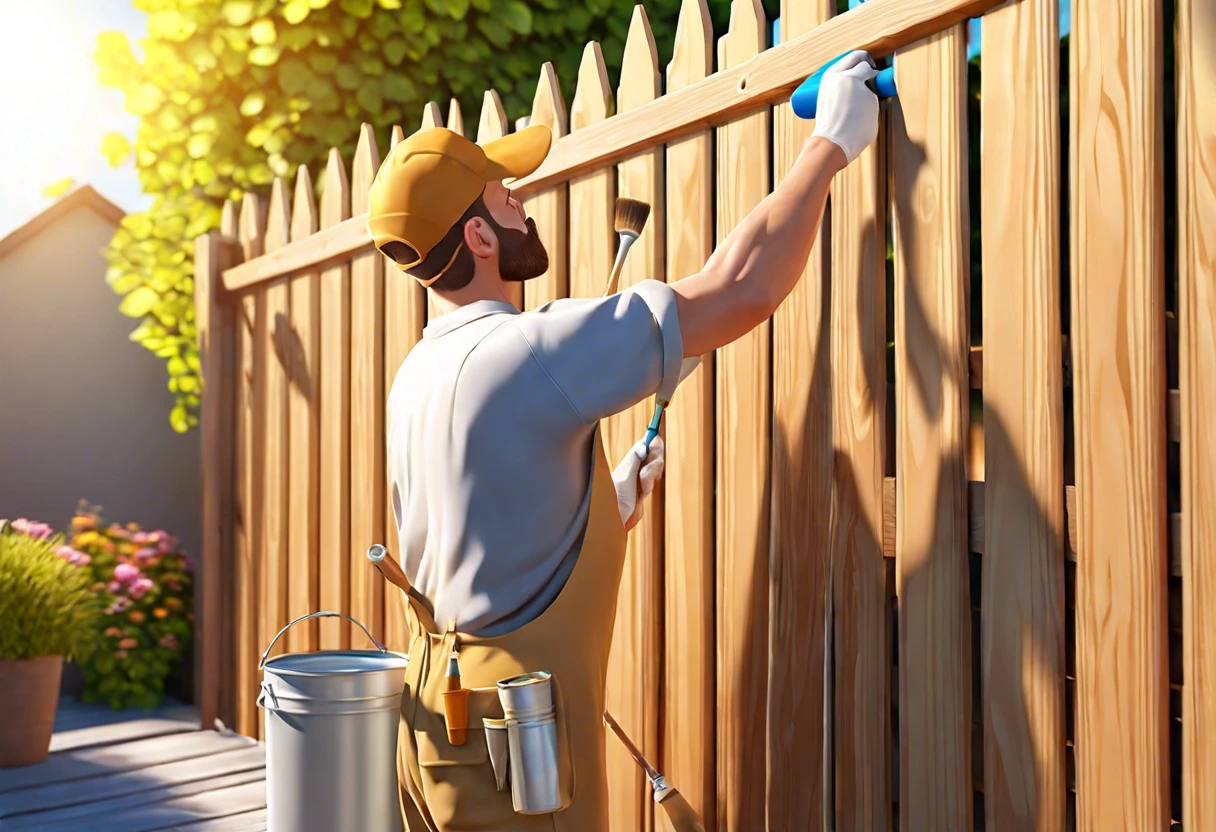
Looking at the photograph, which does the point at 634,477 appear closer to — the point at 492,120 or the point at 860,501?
the point at 860,501

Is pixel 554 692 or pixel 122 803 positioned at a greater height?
pixel 554 692

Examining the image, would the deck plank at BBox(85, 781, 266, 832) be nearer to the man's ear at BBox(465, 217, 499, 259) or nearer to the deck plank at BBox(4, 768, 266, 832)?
the deck plank at BBox(4, 768, 266, 832)

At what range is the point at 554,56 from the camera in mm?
4555

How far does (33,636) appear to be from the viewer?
407 centimetres

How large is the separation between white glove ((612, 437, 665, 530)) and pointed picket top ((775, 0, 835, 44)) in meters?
0.89

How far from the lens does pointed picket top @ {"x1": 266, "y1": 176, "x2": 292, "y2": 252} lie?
4172 mm

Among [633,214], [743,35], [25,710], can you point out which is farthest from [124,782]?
[743,35]

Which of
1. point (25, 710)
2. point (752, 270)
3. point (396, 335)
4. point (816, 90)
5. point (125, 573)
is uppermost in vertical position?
point (816, 90)

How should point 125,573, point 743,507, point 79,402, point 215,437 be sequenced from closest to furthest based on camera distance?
point 743,507 → point 215,437 → point 125,573 → point 79,402

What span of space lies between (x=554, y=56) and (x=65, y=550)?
2.79 metres

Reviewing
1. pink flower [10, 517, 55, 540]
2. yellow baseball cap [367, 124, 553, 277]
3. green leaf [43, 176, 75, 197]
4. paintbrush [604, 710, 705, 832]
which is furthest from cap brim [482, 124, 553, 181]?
green leaf [43, 176, 75, 197]

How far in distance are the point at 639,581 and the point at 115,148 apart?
3.68 meters

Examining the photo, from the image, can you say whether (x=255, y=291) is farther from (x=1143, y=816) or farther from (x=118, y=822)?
(x=1143, y=816)

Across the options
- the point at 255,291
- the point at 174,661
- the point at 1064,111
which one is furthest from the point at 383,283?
the point at 174,661
